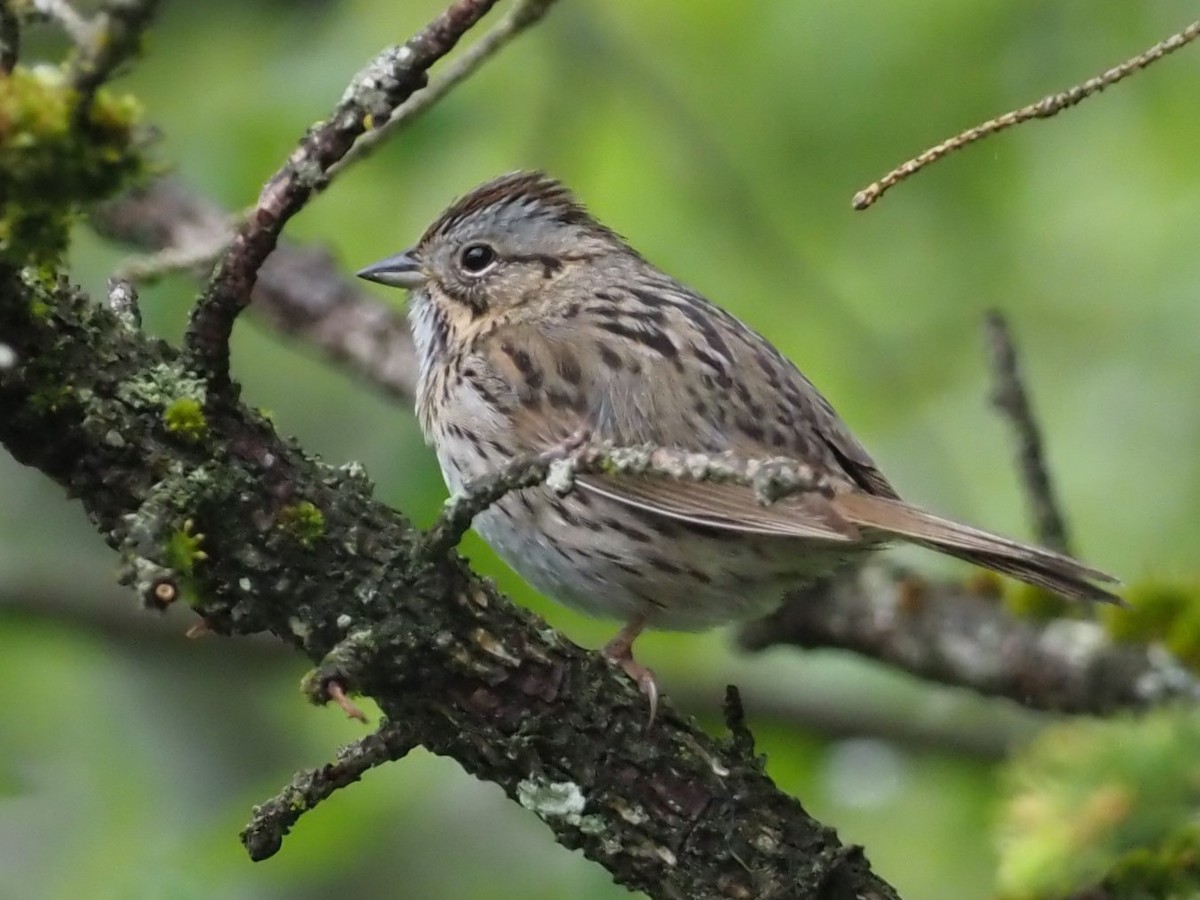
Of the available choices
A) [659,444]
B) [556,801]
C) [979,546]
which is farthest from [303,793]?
[979,546]

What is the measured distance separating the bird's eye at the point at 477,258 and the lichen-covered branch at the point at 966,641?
1.26 metres

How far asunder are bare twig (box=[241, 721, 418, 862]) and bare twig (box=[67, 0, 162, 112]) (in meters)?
1.09

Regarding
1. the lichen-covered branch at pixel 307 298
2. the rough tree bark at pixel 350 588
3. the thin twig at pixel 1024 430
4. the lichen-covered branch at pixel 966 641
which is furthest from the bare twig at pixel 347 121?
the lichen-covered branch at pixel 307 298

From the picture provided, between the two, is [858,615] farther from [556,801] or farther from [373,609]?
[373,609]

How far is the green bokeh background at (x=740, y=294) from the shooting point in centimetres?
511

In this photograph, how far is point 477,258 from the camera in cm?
450

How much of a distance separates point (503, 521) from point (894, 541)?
2.89 feet

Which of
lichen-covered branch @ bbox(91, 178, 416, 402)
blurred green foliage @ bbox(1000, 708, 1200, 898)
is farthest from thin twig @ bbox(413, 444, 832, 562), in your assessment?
lichen-covered branch @ bbox(91, 178, 416, 402)

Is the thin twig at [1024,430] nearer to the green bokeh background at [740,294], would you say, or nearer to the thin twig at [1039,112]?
the green bokeh background at [740,294]

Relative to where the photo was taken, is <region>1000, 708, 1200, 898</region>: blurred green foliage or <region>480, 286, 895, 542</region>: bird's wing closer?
<region>1000, 708, 1200, 898</region>: blurred green foliage

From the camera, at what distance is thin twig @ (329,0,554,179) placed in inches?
114

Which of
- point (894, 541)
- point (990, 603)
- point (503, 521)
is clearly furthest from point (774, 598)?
point (990, 603)

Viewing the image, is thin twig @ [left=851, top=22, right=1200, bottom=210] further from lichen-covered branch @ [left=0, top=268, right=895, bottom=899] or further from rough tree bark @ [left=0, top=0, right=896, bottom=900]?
lichen-covered branch @ [left=0, top=268, right=895, bottom=899]

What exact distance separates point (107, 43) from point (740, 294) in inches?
180
